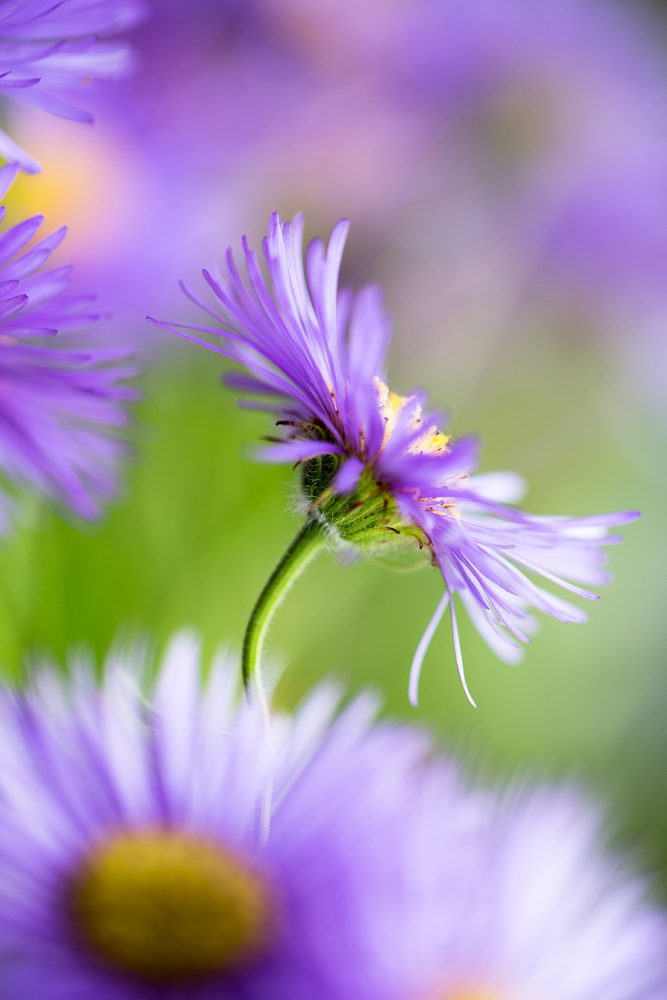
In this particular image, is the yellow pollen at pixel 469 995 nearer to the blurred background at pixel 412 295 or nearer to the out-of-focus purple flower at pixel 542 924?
the out-of-focus purple flower at pixel 542 924

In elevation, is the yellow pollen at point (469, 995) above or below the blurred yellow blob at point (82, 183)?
below

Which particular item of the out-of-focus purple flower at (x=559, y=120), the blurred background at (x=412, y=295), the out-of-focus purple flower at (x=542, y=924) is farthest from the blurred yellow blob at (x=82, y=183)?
the out-of-focus purple flower at (x=542, y=924)

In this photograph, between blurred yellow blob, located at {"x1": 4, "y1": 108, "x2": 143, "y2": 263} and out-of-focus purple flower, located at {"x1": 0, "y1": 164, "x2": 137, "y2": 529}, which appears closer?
out-of-focus purple flower, located at {"x1": 0, "y1": 164, "x2": 137, "y2": 529}

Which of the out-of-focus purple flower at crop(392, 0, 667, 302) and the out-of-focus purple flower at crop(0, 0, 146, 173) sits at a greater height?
the out-of-focus purple flower at crop(392, 0, 667, 302)

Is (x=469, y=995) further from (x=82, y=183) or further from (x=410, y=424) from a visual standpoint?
(x=82, y=183)

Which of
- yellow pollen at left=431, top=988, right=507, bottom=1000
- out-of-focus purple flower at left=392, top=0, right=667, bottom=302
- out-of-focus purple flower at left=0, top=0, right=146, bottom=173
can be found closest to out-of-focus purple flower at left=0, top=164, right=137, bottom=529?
out-of-focus purple flower at left=0, top=0, right=146, bottom=173

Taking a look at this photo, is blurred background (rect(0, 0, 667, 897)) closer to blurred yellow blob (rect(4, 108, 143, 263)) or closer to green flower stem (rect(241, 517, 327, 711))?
blurred yellow blob (rect(4, 108, 143, 263))

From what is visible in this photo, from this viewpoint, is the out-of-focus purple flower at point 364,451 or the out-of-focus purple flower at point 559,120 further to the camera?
the out-of-focus purple flower at point 559,120

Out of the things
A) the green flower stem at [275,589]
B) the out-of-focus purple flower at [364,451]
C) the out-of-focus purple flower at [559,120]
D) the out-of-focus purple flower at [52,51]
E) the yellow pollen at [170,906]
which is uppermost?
the out-of-focus purple flower at [559,120]
